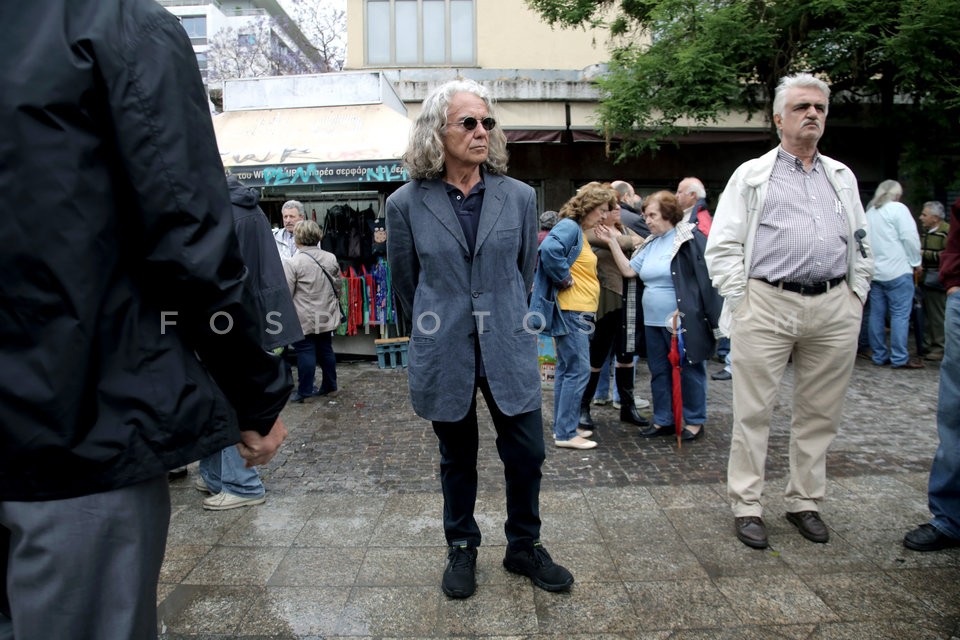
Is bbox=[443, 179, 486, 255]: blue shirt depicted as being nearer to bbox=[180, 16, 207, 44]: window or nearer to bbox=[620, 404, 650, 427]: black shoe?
bbox=[620, 404, 650, 427]: black shoe

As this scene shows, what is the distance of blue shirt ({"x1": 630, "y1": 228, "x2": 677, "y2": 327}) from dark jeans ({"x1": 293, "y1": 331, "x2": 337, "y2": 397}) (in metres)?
3.42

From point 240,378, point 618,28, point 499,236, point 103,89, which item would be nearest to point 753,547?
point 499,236

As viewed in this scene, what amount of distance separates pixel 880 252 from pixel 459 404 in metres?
7.09

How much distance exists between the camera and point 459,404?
279 centimetres

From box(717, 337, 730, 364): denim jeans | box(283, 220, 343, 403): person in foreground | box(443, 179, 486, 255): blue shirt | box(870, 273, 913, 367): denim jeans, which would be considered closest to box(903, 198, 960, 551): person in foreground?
box(443, 179, 486, 255): blue shirt

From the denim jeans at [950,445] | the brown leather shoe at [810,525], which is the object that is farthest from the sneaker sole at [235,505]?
the denim jeans at [950,445]

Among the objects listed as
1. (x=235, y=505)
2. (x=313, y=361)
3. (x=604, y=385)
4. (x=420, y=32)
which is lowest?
(x=235, y=505)

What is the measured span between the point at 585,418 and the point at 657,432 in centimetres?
58

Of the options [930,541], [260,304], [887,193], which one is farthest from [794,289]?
[887,193]

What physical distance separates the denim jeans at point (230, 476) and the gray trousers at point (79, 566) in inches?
105

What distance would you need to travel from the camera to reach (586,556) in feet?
10.6

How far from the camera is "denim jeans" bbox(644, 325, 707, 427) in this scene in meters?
5.24

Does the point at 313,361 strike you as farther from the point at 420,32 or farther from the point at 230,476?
the point at 420,32

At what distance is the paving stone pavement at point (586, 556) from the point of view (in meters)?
2.68
